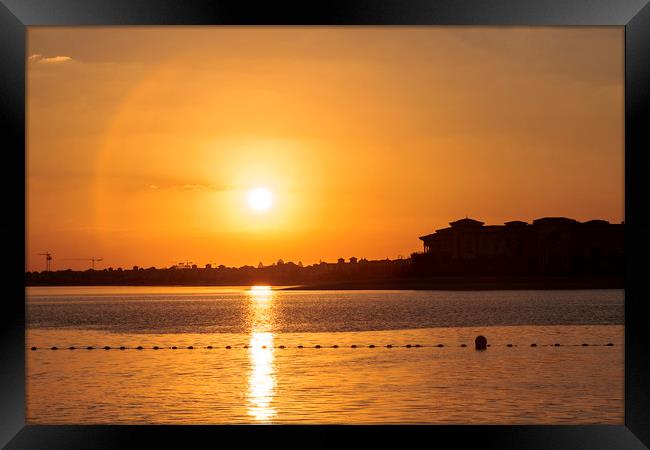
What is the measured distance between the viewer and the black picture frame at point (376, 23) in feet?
13.9

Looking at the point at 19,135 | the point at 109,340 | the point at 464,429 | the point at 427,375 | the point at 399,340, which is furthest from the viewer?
the point at 109,340

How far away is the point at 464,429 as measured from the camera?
4.20m

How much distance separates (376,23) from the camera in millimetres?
4262

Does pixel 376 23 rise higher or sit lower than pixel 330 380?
higher

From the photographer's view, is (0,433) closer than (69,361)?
Yes

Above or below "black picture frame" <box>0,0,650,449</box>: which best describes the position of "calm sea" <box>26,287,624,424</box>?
below

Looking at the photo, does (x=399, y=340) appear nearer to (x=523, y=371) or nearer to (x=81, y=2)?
(x=523, y=371)

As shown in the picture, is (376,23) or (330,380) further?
(330,380)

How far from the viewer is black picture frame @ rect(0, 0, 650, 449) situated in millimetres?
4246

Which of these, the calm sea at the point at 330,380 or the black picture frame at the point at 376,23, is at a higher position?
the black picture frame at the point at 376,23

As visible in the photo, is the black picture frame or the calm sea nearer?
the black picture frame

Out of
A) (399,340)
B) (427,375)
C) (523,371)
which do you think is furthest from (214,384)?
(399,340)

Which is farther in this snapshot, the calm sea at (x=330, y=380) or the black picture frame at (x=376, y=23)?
the calm sea at (x=330, y=380)

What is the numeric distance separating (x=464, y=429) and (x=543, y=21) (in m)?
1.98
